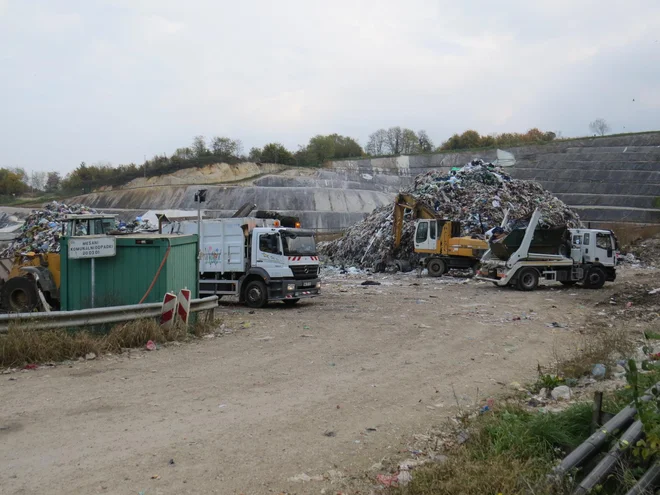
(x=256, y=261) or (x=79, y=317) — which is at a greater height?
(x=256, y=261)

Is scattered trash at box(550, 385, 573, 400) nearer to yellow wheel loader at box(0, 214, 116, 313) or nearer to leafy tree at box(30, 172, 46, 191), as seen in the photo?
yellow wheel loader at box(0, 214, 116, 313)

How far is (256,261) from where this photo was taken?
50.7 feet

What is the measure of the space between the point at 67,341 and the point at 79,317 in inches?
22.4

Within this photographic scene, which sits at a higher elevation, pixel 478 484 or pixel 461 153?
pixel 461 153

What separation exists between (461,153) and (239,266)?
58192 millimetres

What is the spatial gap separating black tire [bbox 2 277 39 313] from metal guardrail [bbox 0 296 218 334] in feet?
9.34

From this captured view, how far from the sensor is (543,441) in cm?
466

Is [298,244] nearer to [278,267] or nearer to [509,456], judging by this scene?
[278,267]

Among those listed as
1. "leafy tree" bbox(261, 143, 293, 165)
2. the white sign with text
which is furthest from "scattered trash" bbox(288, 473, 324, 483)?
"leafy tree" bbox(261, 143, 293, 165)

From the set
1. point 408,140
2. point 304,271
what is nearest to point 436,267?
point 304,271

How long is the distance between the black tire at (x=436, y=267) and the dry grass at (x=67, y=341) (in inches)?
661

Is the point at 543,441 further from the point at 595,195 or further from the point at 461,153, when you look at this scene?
the point at 461,153

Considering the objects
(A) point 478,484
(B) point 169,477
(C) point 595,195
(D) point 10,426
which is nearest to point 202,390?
(D) point 10,426

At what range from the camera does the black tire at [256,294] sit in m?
15.3
